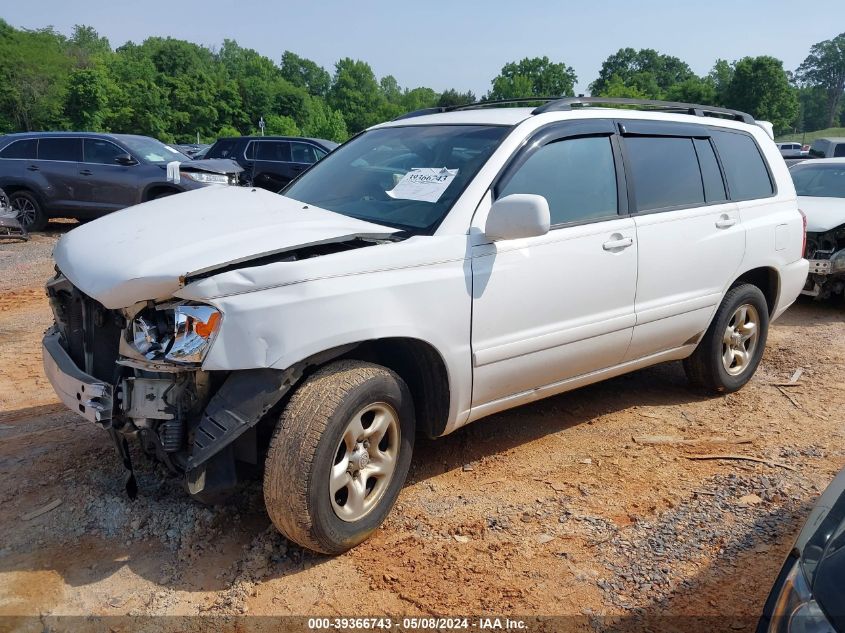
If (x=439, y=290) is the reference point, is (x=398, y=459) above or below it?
below

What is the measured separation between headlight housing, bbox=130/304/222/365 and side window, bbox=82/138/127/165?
33.8 ft

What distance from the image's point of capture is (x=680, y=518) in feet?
10.6

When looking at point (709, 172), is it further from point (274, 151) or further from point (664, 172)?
point (274, 151)

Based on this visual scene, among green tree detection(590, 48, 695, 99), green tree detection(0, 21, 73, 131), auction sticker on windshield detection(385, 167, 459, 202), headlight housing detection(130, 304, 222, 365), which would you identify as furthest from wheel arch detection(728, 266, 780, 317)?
green tree detection(590, 48, 695, 99)

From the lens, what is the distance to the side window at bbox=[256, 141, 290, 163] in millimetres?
13906

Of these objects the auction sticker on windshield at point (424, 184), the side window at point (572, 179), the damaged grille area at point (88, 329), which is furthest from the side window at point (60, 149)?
the side window at point (572, 179)

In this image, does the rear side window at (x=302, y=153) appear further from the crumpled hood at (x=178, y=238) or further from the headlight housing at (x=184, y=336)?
the headlight housing at (x=184, y=336)

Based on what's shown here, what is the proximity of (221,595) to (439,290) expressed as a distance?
4.98 ft

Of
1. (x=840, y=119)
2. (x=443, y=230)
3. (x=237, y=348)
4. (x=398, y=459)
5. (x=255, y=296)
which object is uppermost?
(x=840, y=119)

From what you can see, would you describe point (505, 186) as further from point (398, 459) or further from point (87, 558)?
point (87, 558)

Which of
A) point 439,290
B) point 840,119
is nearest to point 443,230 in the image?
point 439,290

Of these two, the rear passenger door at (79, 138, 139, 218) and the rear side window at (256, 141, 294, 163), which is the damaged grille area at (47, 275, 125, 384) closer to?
the rear passenger door at (79, 138, 139, 218)

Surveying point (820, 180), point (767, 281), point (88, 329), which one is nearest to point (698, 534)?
point (767, 281)

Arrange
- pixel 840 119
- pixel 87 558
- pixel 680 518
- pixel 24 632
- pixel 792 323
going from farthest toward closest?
pixel 840 119 < pixel 792 323 < pixel 680 518 < pixel 87 558 < pixel 24 632
